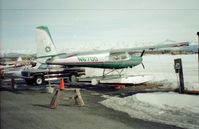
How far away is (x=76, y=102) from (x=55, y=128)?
155 inches

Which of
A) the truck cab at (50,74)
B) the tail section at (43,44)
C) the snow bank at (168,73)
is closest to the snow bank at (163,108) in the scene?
the snow bank at (168,73)

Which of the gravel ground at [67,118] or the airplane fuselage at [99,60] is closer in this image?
the gravel ground at [67,118]

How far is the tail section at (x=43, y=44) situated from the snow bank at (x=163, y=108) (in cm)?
994

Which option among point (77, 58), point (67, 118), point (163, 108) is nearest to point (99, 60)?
point (77, 58)

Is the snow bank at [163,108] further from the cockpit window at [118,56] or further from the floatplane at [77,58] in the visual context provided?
the cockpit window at [118,56]

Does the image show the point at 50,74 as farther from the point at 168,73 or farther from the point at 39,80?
the point at 168,73

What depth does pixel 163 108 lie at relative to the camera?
9180 mm

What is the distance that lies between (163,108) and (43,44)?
41.7ft

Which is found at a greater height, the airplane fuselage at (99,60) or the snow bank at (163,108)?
the airplane fuselage at (99,60)

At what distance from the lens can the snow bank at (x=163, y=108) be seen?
7.55 m

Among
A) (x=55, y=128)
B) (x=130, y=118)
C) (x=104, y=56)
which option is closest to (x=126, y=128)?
(x=130, y=118)

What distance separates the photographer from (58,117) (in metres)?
7.99

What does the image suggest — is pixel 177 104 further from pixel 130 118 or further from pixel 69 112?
pixel 69 112

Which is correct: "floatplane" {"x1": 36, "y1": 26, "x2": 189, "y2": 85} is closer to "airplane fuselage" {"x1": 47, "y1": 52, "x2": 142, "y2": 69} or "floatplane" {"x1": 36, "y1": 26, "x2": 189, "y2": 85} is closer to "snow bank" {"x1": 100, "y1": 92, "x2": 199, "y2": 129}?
"airplane fuselage" {"x1": 47, "y1": 52, "x2": 142, "y2": 69}
